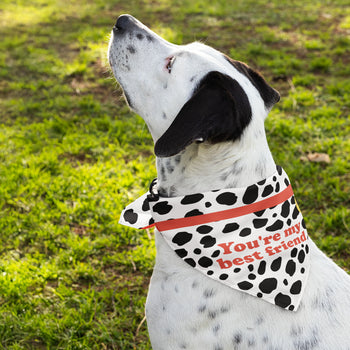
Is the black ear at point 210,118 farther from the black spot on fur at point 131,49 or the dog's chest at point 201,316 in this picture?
the dog's chest at point 201,316

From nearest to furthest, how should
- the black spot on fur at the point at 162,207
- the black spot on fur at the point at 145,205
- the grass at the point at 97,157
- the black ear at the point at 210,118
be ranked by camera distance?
the black ear at the point at 210,118, the black spot on fur at the point at 162,207, the black spot on fur at the point at 145,205, the grass at the point at 97,157

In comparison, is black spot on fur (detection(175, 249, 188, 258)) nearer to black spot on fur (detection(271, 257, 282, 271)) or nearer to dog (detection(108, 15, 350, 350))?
dog (detection(108, 15, 350, 350))

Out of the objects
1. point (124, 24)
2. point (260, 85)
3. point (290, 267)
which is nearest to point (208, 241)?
point (290, 267)

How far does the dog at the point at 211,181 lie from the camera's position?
Result: 2.02 meters

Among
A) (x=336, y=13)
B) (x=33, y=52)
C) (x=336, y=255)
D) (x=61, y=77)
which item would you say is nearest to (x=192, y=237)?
(x=336, y=255)

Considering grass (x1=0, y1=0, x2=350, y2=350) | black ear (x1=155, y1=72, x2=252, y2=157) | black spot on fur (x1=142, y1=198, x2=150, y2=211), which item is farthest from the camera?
grass (x1=0, y1=0, x2=350, y2=350)

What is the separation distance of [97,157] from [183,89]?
2.62m

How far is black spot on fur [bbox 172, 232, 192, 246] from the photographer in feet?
7.38

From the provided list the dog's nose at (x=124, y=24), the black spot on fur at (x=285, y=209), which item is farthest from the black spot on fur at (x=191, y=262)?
the dog's nose at (x=124, y=24)

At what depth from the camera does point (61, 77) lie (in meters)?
6.25

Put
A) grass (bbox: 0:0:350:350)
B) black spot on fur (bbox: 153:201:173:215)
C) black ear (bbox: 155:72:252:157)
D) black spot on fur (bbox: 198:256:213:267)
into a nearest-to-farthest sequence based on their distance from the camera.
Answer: black ear (bbox: 155:72:252:157), black spot on fur (bbox: 198:256:213:267), black spot on fur (bbox: 153:201:173:215), grass (bbox: 0:0:350:350)

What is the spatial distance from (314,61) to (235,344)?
205 inches

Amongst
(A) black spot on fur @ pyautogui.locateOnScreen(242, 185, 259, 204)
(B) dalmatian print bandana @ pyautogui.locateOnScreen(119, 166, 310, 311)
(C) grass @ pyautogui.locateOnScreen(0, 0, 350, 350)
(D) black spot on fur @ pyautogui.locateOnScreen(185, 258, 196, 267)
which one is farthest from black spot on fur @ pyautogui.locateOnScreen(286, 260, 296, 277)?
(C) grass @ pyautogui.locateOnScreen(0, 0, 350, 350)

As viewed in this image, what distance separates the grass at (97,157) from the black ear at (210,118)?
1.68m
